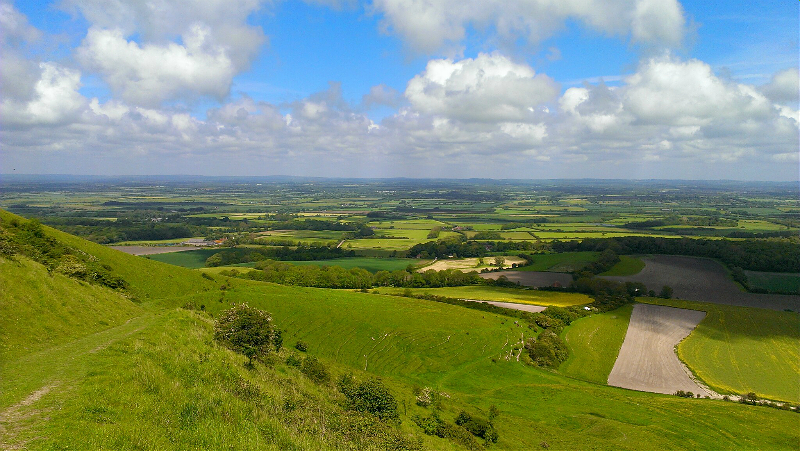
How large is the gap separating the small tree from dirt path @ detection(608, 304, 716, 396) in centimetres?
4638

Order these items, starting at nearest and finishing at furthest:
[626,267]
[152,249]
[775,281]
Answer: [775,281] → [626,267] → [152,249]

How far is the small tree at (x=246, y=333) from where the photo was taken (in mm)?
33625

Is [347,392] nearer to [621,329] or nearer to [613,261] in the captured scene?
[621,329]

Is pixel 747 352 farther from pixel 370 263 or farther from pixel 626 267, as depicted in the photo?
pixel 370 263

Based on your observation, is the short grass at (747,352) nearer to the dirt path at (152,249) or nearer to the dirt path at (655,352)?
the dirt path at (655,352)

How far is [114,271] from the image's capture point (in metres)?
60.7

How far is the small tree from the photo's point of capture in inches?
1324

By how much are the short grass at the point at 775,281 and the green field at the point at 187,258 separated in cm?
15534

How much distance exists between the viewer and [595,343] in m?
67.4

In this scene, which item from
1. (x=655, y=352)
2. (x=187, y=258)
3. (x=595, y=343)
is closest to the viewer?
(x=655, y=352)

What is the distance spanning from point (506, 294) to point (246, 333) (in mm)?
73755

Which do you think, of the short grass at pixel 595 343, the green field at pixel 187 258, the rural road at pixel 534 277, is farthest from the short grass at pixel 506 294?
the green field at pixel 187 258

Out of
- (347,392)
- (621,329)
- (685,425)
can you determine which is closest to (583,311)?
(621,329)

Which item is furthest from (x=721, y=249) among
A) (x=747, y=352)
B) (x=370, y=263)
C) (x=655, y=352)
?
(x=370, y=263)
